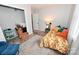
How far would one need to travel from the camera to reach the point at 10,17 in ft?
3.10

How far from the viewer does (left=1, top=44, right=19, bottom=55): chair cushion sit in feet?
2.95

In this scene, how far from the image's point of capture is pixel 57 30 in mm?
1025

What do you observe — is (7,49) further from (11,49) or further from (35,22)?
(35,22)

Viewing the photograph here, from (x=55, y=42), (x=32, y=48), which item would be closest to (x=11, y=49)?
(x=32, y=48)

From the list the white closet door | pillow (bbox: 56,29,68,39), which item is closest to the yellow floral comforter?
pillow (bbox: 56,29,68,39)

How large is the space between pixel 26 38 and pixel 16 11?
37 cm

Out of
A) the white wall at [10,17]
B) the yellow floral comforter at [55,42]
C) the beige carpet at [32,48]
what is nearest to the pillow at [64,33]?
the yellow floral comforter at [55,42]

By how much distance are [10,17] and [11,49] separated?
38cm

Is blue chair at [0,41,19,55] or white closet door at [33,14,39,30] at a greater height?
white closet door at [33,14,39,30]

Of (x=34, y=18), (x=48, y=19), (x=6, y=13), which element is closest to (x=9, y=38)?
(x=6, y=13)

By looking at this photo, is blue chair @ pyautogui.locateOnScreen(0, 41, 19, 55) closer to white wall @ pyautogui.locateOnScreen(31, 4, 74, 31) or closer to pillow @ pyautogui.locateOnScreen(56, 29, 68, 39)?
white wall @ pyautogui.locateOnScreen(31, 4, 74, 31)

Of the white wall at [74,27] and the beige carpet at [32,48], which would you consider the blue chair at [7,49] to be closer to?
the beige carpet at [32,48]

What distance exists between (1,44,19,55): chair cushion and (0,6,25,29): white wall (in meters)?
0.23
